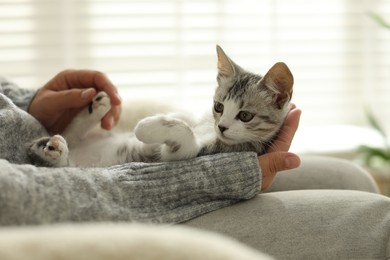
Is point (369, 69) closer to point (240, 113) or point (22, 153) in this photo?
point (240, 113)

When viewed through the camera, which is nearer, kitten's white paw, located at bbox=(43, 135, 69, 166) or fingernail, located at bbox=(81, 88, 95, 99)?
kitten's white paw, located at bbox=(43, 135, 69, 166)

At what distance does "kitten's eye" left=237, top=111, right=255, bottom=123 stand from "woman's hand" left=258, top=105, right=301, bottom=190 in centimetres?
9

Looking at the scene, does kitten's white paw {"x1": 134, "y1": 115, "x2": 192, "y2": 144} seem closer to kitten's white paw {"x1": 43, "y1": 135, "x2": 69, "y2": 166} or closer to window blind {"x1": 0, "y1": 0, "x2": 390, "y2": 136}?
kitten's white paw {"x1": 43, "y1": 135, "x2": 69, "y2": 166}

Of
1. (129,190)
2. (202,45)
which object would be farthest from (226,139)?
(202,45)

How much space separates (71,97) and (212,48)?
1.43 m

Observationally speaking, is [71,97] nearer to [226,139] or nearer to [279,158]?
[226,139]

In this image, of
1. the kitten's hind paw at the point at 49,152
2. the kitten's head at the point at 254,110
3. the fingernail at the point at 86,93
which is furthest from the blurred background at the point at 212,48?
the kitten's hind paw at the point at 49,152

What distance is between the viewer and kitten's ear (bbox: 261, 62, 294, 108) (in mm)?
1288

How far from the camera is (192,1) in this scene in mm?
2760

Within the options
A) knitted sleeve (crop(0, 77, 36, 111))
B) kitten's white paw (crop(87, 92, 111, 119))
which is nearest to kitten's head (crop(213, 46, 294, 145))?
kitten's white paw (crop(87, 92, 111, 119))

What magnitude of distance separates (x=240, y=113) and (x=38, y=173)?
1.98ft

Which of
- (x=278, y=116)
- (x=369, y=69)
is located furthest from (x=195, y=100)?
(x=278, y=116)

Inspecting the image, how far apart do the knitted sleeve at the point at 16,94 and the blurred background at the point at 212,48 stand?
104cm

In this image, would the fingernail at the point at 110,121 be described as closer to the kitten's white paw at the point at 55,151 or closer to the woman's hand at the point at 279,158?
the kitten's white paw at the point at 55,151
